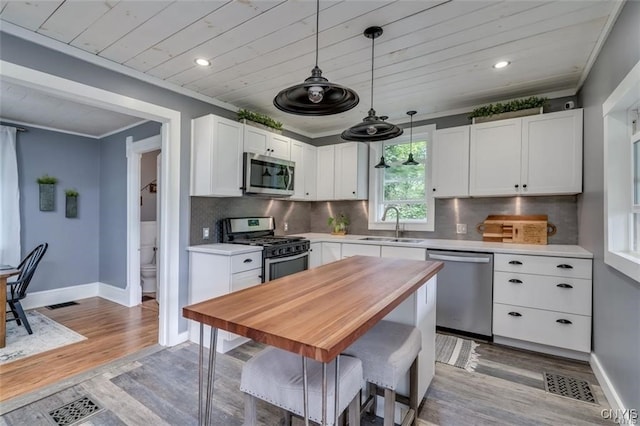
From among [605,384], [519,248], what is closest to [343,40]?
[519,248]

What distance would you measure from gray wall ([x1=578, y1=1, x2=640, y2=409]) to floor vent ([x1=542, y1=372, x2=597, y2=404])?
0.20 m

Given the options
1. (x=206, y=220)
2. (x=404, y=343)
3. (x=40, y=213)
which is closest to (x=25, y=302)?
(x=40, y=213)

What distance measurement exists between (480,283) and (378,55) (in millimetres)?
2316

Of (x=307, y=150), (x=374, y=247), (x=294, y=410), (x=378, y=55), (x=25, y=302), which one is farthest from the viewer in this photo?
(x=307, y=150)

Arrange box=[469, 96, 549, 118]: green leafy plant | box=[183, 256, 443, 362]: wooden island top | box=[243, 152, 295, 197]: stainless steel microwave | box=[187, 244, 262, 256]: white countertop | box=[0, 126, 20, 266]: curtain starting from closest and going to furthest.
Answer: box=[183, 256, 443, 362]: wooden island top < box=[187, 244, 262, 256]: white countertop < box=[469, 96, 549, 118]: green leafy plant < box=[243, 152, 295, 197]: stainless steel microwave < box=[0, 126, 20, 266]: curtain

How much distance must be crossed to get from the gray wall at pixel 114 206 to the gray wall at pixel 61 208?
0.13 metres

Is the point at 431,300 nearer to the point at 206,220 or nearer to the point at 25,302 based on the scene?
the point at 206,220

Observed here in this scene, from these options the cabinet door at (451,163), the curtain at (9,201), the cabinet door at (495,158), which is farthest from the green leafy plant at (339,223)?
the curtain at (9,201)

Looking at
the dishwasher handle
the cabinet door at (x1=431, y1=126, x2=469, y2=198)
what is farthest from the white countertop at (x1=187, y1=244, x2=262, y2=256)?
the cabinet door at (x1=431, y1=126, x2=469, y2=198)

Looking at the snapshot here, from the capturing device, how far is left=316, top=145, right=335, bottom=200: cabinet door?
4.43 meters

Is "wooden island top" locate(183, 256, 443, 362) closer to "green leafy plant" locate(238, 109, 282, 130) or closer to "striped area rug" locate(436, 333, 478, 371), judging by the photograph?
"striped area rug" locate(436, 333, 478, 371)

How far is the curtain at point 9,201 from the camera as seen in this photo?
12.7ft

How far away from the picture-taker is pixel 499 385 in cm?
230

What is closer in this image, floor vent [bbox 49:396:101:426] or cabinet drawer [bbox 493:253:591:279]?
floor vent [bbox 49:396:101:426]
